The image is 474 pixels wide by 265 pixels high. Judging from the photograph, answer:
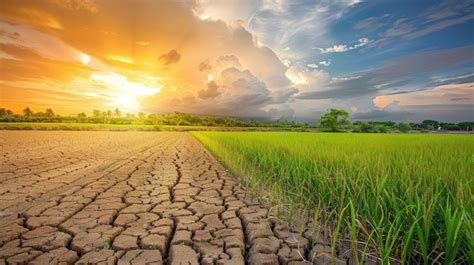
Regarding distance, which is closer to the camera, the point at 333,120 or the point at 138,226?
the point at 138,226

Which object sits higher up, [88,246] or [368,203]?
[368,203]

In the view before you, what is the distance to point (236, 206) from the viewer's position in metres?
3.54

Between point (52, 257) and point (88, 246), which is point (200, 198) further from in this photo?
point (52, 257)

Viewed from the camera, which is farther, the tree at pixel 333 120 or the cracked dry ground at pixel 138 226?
the tree at pixel 333 120

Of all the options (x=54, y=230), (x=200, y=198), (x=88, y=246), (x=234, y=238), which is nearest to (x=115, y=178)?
(x=200, y=198)

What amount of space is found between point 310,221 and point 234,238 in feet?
2.96

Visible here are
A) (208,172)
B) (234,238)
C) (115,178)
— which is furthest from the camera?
(208,172)

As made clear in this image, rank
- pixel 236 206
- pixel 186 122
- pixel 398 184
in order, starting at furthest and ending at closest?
1. pixel 186 122
2. pixel 236 206
3. pixel 398 184

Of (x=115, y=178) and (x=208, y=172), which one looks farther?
(x=208, y=172)

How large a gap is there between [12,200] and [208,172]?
332 cm

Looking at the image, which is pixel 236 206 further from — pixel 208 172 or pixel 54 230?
pixel 208 172

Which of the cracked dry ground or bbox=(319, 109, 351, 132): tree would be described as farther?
bbox=(319, 109, 351, 132): tree

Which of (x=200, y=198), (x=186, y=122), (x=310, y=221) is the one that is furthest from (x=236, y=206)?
(x=186, y=122)

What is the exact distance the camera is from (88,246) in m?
2.35
